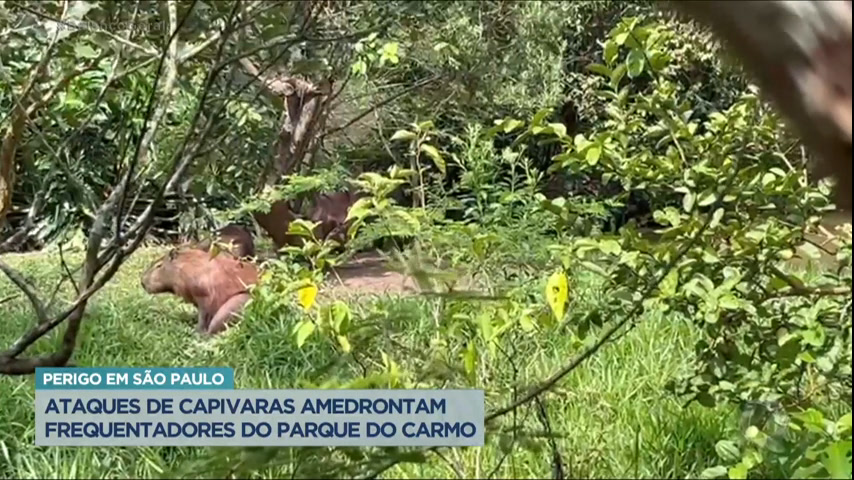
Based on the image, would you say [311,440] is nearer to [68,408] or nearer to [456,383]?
[456,383]

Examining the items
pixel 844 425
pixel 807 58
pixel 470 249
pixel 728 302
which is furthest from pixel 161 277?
pixel 807 58

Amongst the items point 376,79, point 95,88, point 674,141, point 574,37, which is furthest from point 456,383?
point 574,37

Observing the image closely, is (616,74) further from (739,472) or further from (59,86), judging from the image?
(59,86)

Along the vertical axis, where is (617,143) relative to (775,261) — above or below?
above

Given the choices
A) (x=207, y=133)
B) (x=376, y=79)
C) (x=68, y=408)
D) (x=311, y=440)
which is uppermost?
(x=376, y=79)

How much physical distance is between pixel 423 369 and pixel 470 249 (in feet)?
1.63

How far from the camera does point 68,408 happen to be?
1.66m

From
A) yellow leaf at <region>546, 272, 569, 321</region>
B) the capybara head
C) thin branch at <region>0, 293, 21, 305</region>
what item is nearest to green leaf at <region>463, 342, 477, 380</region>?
yellow leaf at <region>546, 272, 569, 321</region>

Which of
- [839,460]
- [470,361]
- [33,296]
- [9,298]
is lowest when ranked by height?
[839,460]

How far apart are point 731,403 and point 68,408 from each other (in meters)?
1.14

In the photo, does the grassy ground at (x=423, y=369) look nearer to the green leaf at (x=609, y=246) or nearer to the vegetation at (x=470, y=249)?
the vegetation at (x=470, y=249)
